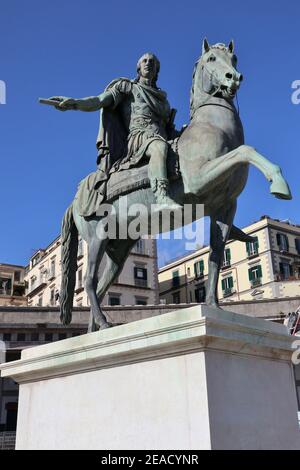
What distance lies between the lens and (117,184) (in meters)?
7.10

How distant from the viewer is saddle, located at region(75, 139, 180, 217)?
22.1 feet

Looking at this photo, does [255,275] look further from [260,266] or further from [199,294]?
[199,294]

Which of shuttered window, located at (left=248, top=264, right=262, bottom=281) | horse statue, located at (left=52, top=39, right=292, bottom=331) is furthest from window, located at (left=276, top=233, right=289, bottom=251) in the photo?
horse statue, located at (left=52, top=39, right=292, bottom=331)

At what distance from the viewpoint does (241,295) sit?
204 feet

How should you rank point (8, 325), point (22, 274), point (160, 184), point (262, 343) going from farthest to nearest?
point (22, 274), point (8, 325), point (160, 184), point (262, 343)

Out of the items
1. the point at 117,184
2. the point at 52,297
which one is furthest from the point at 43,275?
the point at 117,184

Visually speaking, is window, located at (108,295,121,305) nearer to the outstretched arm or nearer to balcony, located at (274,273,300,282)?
balcony, located at (274,273,300,282)

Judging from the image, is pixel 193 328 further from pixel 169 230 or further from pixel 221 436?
pixel 169 230

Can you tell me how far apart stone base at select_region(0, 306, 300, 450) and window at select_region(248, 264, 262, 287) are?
183 feet

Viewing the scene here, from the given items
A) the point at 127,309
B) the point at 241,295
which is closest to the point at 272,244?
the point at 241,295

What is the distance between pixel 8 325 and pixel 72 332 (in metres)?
5.12

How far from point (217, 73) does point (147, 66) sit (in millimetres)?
1386

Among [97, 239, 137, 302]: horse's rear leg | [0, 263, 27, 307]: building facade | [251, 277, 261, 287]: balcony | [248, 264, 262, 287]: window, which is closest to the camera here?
[97, 239, 137, 302]: horse's rear leg

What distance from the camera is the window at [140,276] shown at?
57438mm
